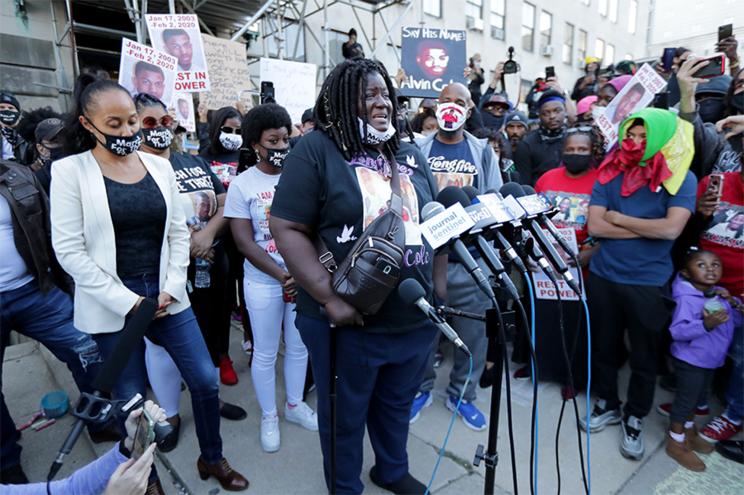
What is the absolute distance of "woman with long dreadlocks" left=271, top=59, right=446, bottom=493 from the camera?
170 centimetres

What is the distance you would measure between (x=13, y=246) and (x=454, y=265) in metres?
2.64

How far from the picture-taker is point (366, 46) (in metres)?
12.9

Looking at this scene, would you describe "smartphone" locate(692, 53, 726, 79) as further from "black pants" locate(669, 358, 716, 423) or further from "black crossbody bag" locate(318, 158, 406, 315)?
"black crossbody bag" locate(318, 158, 406, 315)

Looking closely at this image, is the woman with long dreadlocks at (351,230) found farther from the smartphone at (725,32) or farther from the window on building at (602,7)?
the window on building at (602,7)

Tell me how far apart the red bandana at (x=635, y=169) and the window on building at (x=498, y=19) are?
16376mm

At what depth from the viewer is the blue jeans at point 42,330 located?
238 cm

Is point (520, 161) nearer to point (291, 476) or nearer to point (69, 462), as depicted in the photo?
point (291, 476)

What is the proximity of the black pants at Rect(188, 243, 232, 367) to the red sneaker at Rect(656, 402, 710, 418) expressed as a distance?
329 cm

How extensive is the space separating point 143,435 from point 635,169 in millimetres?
2867

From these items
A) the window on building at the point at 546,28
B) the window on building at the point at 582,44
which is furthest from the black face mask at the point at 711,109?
the window on building at the point at 582,44

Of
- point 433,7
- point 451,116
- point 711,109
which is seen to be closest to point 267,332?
point 451,116

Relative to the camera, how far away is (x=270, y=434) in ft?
8.90

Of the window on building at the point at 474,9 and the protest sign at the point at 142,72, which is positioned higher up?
the window on building at the point at 474,9

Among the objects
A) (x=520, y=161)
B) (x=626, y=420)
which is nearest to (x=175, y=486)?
(x=626, y=420)
